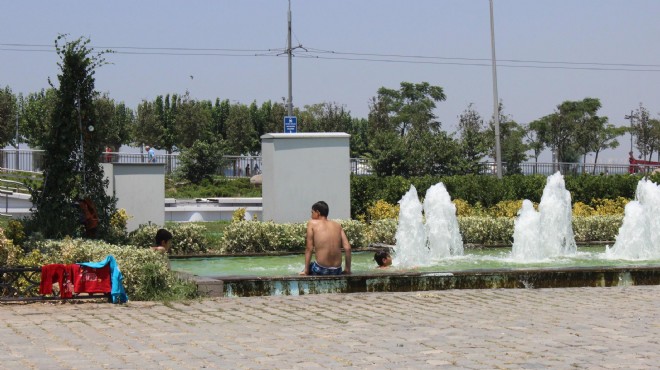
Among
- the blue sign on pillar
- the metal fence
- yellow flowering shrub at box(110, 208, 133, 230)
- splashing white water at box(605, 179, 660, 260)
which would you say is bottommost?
splashing white water at box(605, 179, 660, 260)

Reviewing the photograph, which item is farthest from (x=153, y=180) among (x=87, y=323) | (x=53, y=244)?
(x=87, y=323)

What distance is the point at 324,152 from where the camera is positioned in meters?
22.7

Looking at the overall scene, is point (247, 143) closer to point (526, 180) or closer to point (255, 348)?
point (526, 180)

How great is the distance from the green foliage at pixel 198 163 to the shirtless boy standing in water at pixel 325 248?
35.2 m

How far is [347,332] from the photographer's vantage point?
32.7 ft

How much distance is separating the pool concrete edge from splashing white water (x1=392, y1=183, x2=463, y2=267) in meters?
4.63

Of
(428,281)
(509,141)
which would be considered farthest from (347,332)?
(509,141)

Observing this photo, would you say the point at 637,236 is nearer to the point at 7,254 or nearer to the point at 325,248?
the point at 325,248

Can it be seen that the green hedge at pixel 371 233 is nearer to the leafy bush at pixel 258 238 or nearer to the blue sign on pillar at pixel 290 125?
the leafy bush at pixel 258 238

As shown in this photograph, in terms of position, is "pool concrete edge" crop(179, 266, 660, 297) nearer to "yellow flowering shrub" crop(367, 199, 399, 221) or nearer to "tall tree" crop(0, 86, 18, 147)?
"yellow flowering shrub" crop(367, 199, 399, 221)

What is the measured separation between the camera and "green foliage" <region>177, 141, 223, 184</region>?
48.4 meters

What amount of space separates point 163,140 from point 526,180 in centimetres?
5112

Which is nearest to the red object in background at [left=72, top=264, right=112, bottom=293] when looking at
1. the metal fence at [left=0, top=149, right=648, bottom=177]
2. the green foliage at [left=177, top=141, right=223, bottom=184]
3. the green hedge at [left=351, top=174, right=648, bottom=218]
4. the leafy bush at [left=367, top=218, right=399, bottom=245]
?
the leafy bush at [left=367, top=218, right=399, bottom=245]

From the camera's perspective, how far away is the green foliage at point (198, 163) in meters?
48.4
